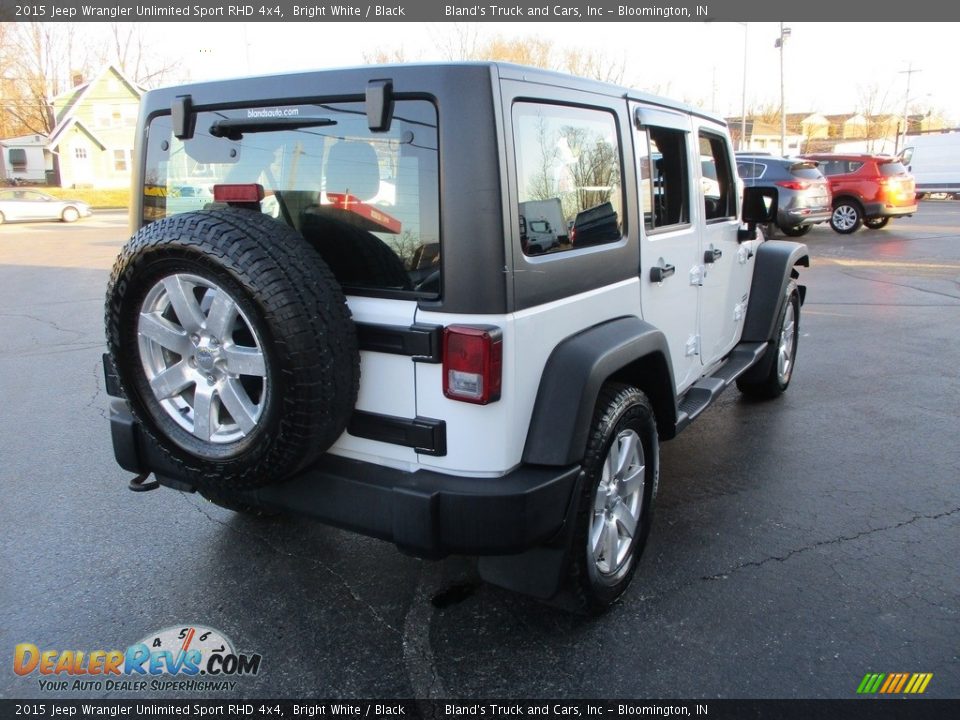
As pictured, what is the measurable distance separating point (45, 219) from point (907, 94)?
7066 centimetres

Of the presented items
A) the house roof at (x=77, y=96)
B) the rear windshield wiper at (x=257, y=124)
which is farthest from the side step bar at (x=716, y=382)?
the house roof at (x=77, y=96)

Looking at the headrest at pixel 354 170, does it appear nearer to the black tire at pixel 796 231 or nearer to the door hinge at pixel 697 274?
the door hinge at pixel 697 274

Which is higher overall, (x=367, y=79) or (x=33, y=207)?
(x=33, y=207)

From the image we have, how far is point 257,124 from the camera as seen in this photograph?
2.66 meters

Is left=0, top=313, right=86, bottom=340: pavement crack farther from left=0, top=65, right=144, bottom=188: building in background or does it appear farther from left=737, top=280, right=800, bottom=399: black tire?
left=0, top=65, right=144, bottom=188: building in background

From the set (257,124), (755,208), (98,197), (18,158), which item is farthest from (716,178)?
(18,158)

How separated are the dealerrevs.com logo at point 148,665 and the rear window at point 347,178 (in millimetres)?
1445

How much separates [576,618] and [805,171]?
49.1ft

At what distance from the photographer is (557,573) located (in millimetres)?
2609

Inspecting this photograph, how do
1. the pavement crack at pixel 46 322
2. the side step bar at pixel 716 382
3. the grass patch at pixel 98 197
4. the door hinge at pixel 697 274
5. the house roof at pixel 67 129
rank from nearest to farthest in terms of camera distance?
the side step bar at pixel 716 382 < the door hinge at pixel 697 274 < the pavement crack at pixel 46 322 < the grass patch at pixel 98 197 < the house roof at pixel 67 129

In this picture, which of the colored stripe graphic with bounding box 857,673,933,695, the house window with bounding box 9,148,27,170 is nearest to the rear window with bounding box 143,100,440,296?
the colored stripe graphic with bounding box 857,673,933,695

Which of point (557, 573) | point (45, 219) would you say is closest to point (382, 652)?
point (557, 573)

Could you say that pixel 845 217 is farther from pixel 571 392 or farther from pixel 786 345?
pixel 571 392

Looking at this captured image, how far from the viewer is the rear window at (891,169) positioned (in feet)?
56.4
